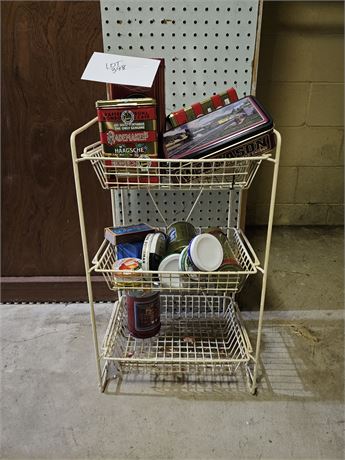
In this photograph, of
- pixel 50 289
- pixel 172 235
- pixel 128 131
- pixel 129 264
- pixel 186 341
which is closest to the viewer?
pixel 128 131

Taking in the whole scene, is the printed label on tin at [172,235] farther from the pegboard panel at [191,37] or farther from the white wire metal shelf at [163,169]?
the pegboard panel at [191,37]

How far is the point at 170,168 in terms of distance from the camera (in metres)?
0.91

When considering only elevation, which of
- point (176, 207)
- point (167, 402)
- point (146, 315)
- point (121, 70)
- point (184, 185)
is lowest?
point (167, 402)

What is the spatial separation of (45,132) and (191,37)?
65cm

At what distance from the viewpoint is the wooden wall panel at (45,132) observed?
4.07ft

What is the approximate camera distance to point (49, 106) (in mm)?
1335

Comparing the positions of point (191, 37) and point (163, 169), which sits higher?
point (191, 37)

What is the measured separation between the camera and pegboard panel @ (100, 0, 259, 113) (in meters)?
1.12

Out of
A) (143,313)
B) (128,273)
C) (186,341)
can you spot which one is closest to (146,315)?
(143,313)

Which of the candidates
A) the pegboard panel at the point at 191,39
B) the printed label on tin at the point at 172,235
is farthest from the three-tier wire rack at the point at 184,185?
the printed label on tin at the point at 172,235

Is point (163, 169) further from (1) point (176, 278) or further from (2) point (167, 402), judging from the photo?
(2) point (167, 402)

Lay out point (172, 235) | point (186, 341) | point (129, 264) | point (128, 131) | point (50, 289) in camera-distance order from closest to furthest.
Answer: point (128, 131)
point (129, 264)
point (172, 235)
point (186, 341)
point (50, 289)

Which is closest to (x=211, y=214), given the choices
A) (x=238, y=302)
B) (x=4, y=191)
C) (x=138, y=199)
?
(x=138, y=199)

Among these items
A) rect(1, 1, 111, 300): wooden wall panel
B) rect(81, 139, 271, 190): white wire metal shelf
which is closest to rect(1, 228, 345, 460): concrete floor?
rect(1, 1, 111, 300): wooden wall panel
